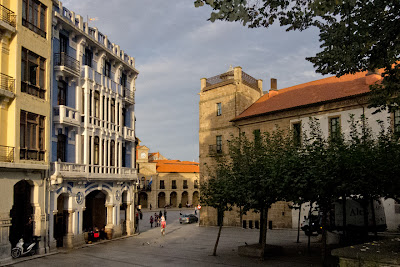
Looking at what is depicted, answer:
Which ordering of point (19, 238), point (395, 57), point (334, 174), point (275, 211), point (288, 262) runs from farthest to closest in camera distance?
point (275, 211) → point (19, 238) → point (288, 262) → point (334, 174) → point (395, 57)

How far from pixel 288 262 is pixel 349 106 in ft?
55.8

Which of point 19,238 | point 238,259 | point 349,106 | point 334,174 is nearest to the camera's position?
point 334,174

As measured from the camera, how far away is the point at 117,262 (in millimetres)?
20562

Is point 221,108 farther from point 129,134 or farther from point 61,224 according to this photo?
point 61,224

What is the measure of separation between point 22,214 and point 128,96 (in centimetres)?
1526

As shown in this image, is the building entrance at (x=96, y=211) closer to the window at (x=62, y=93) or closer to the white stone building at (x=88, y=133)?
the white stone building at (x=88, y=133)

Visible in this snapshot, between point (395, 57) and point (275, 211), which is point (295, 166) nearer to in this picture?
point (395, 57)

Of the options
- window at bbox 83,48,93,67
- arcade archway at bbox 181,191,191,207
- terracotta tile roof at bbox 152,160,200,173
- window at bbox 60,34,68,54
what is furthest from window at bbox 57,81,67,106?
arcade archway at bbox 181,191,191,207

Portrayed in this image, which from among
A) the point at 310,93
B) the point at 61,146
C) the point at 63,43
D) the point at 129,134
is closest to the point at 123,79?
the point at 129,134

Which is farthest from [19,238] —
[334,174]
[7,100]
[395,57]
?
[395,57]

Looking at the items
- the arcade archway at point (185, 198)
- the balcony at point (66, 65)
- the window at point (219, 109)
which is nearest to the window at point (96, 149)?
the balcony at point (66, 65)

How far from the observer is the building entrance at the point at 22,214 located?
73.0 ft

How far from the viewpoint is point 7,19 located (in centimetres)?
2027

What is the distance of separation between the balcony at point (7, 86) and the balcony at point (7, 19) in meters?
2.45
